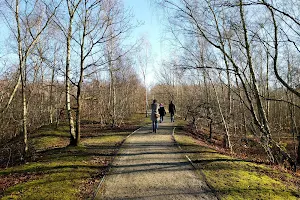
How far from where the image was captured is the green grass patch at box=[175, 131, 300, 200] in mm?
5902

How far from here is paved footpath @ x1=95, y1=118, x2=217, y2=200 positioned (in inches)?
225

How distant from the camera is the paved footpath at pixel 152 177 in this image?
5727mm

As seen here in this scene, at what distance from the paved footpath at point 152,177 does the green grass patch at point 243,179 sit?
1.50 feet

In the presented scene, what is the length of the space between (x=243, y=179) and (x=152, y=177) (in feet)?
9.35

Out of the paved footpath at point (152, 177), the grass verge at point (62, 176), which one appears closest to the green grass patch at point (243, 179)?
the paved footpath at point (152, 177)

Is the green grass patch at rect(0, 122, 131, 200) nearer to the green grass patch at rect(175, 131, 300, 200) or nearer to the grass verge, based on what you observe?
the grass verge

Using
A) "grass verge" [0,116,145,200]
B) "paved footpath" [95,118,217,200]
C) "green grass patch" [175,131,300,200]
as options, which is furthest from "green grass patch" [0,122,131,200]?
"green grass patch" [175,131,300,200]

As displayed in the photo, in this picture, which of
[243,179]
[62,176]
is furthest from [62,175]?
[243,179]

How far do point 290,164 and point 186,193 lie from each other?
7.56 meters

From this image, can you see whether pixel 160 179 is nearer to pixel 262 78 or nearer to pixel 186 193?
pixel 186 193

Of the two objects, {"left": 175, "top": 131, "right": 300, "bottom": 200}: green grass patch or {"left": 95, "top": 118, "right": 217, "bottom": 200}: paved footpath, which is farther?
{"left": 175, "top": 131, "right": 300, "bottom": 200}: green grass patch

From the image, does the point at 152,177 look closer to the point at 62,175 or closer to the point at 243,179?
the point at 243,179

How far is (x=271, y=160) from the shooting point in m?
10.3

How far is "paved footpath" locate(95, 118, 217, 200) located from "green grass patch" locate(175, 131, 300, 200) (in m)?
0.46
